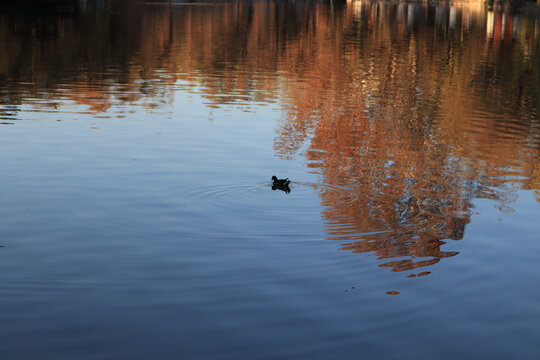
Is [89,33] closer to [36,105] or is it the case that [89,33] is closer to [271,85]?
[271,85]

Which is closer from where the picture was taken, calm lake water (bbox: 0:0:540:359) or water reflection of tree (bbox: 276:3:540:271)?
calm lake water (bbox: 0:0:540:359)

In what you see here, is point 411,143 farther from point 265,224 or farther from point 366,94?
point 366,94

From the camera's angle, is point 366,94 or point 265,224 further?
point 366,94

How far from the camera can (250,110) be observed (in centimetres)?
2556

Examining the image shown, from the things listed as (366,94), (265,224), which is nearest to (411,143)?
(265,224)

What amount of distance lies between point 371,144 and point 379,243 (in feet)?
29.2

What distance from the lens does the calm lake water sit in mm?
8023

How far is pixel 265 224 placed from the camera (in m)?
11.8

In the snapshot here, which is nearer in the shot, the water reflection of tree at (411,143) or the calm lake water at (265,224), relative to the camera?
the calm lake water at (265,224)

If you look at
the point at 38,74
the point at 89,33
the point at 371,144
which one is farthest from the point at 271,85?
the point at 89,33

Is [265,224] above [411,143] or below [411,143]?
above

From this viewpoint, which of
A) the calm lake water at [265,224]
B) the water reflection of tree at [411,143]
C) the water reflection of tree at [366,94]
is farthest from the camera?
the water reflection of tree at [366,94]

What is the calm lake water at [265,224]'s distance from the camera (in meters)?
8.02

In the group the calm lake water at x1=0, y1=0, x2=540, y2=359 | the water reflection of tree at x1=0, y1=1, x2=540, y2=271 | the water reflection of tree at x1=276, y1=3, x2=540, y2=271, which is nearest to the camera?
the calm lake water at x1=0, y1=0, x2=540, y2=359
